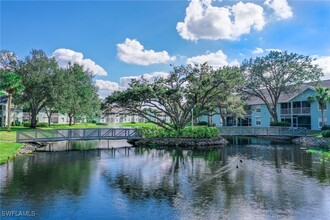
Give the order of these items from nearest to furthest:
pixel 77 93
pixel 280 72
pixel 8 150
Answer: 1. pixel 8 150
2. pixel 280 72
3. pixel 77 93

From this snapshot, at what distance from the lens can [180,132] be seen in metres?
32.0

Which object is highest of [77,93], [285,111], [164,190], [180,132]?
[77,93]

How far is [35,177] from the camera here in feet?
47.3

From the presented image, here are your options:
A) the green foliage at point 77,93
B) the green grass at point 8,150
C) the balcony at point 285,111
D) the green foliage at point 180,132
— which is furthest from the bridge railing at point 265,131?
the green grass at point 8,150

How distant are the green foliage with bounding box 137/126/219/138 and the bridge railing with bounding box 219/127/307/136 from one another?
6174 mm

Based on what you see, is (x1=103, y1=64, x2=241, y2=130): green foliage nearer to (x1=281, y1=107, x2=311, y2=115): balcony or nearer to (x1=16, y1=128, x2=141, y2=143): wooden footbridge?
(x1=16, y1=128, x2=141, y2=143): wooden footbridge

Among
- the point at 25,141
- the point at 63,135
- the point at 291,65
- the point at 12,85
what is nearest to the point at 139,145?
the point at 63,135

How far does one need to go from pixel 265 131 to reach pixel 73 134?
25995 mm

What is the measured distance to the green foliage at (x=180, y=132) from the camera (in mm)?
31719

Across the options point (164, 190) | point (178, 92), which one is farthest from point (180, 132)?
point (164, 190)

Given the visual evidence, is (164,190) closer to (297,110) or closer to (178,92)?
(178,92)

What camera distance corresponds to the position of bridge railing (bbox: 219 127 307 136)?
36.5 meters

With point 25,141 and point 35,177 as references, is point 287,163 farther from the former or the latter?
point 25,141

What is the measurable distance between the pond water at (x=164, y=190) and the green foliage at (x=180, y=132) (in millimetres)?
11976
